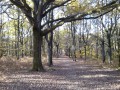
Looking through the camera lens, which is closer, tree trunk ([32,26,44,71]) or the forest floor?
the forest floor

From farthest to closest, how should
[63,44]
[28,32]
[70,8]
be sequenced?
[63,44]
[28,32]
[70,8]

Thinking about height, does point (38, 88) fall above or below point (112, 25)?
below

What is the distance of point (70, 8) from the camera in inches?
1159

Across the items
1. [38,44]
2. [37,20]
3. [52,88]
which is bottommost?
[52,88]

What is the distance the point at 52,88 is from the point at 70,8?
18044mm

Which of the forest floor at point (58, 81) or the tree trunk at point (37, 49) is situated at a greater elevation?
the tree trunk at point (37, 49)

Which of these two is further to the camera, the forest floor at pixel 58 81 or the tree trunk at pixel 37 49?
the tree trunk at pixel 37 49

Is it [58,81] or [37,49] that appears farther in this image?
[37,49]

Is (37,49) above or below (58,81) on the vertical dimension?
above

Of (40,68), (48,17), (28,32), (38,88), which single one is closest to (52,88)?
(38,88)

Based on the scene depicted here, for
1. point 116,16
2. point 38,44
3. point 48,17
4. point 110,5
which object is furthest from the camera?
point 116,16

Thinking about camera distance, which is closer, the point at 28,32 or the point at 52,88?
the point at 52,88

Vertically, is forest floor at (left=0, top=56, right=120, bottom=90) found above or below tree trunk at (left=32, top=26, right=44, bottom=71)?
below

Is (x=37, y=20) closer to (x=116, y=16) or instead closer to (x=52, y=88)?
(x=52, y=88)
